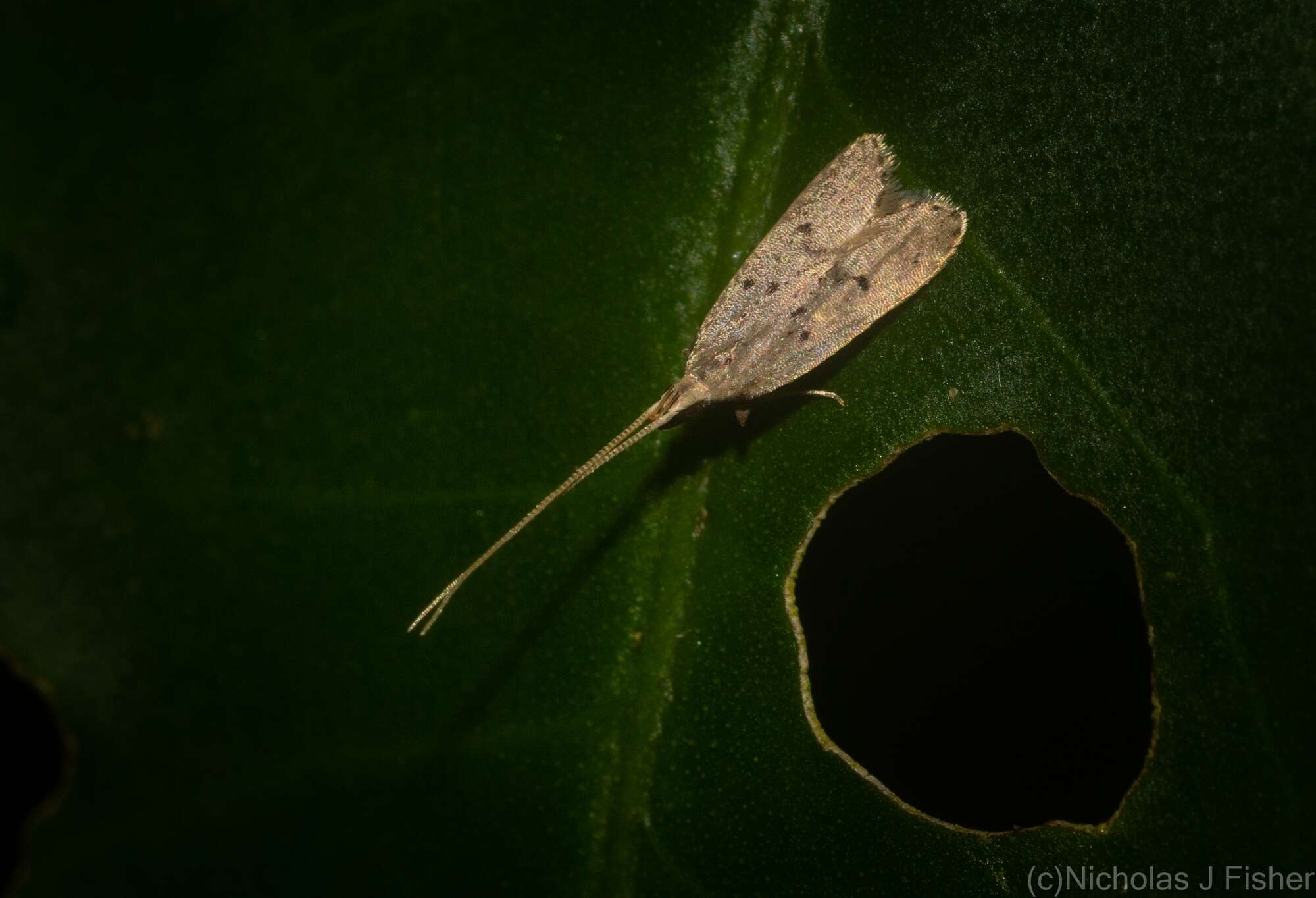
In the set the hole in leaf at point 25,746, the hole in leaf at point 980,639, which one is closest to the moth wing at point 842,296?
the hole in leaf at point 980,639

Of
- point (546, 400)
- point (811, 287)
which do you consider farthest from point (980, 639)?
point (546, 400)

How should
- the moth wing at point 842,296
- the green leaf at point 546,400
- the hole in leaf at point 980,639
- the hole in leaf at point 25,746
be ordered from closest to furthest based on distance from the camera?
1. the green leaf at point 546,400
2. the hole in leaf at point 980,639
3. the moth wing at point 842,296
4. the hole in leaf at point 25,746

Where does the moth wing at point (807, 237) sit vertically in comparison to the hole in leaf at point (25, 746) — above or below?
below

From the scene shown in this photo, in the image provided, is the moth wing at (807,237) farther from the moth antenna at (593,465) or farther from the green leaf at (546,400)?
the moth antenna at (593,465)

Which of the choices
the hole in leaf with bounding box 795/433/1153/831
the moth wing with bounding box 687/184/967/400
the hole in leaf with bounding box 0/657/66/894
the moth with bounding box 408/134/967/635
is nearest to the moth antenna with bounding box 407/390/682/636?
the moth with bounding box 408/134/967/635

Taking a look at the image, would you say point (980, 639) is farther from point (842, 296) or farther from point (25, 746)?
point (25, 746)

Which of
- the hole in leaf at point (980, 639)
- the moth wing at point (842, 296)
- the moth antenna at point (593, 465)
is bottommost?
the hole in leaf at point (980, 639)

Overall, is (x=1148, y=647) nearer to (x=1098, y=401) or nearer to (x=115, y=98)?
(x=1098, y=401)
